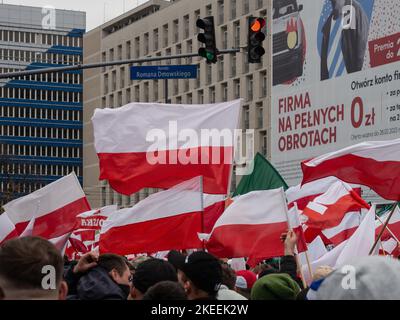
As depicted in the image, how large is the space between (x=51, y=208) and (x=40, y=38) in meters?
115

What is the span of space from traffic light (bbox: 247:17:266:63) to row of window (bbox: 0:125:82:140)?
326 ft

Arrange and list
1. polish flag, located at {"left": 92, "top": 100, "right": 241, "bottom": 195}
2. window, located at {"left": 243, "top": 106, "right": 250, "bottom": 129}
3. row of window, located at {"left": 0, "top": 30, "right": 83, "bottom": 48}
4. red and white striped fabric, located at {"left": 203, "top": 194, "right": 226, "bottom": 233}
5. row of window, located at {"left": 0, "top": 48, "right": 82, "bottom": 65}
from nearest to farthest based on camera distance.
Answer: polish flag, located at {"left": 92, "top": 100, "right": 241, "bottom": 195} → red and white striped fabric, located at {"left": 203, "top": 194, "right": 226, "bottom": 233} → window, located at {"left": 243, "top": 106, "right": 250, "bottom": 129} → row of window, located at {"left": 0, "top": 48, "right": 82, "bottom": 65} → row of window, located at {"left": 0, "top": 30, "right": 83, "bottom": 48}

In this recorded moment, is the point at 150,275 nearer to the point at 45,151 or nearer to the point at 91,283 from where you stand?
the point at 91,283

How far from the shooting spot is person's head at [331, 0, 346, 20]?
58731 millimetres

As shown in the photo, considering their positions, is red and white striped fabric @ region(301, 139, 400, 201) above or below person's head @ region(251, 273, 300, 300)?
above

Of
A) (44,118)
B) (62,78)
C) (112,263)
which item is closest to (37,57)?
(62,78)

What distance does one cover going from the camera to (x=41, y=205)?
1360 cm

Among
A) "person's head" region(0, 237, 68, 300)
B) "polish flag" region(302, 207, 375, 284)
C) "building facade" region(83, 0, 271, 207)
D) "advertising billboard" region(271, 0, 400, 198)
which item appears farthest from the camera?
"building facade" region(83, 0, 271, 207)

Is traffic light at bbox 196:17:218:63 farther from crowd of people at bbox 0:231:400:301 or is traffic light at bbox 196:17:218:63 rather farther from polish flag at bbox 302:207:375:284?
crowd of people at bbox 0:231:400:301

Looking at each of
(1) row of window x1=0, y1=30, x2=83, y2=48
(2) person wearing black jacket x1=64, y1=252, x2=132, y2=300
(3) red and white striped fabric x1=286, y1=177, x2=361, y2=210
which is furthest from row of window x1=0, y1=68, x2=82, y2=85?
(2) person wearing black jacket x1=64, y1=252, x2=132, y2=300

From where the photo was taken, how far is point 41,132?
117562 mm

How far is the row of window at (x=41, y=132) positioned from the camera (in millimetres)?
117125

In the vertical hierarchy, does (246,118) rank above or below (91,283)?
above

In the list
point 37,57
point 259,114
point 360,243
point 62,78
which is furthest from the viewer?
point 37,57
